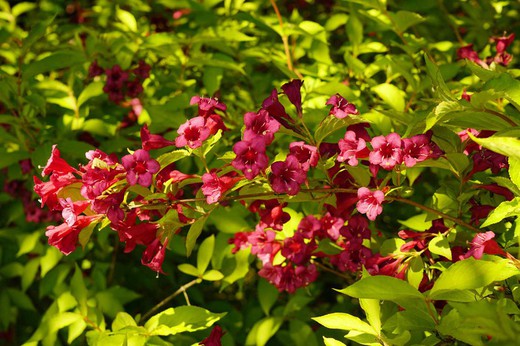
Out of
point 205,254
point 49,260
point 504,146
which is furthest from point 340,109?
point 49,260

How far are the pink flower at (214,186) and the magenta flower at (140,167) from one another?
120mm

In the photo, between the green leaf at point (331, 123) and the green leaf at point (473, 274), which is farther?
the green leaf at point (331, 123)

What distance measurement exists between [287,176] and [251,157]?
9cm

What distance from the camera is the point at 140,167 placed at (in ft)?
4.65

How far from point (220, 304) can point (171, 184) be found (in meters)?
1.07

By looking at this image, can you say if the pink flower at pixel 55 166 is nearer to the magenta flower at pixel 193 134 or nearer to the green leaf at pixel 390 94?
the magenta flower at pixel 193 134

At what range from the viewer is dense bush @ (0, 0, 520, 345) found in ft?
4.58

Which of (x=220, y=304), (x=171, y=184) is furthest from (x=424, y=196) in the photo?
(x=171, y=184)

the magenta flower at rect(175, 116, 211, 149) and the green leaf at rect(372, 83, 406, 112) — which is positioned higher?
the magenta flower at rect(175, 116, 211, 149)

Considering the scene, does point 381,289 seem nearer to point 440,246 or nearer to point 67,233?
point 440,246

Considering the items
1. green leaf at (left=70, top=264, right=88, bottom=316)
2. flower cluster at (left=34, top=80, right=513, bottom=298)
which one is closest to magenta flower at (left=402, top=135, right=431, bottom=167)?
flower cluster at (left=34, top=80, right=513, bottom=298)

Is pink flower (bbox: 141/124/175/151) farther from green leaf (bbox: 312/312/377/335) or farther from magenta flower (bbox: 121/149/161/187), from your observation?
green leaf (bbox: 312/312/377/335)

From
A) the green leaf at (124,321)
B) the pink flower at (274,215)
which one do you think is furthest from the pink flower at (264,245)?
the green leaf at (124,321)

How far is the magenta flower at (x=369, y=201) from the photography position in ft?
4.79
